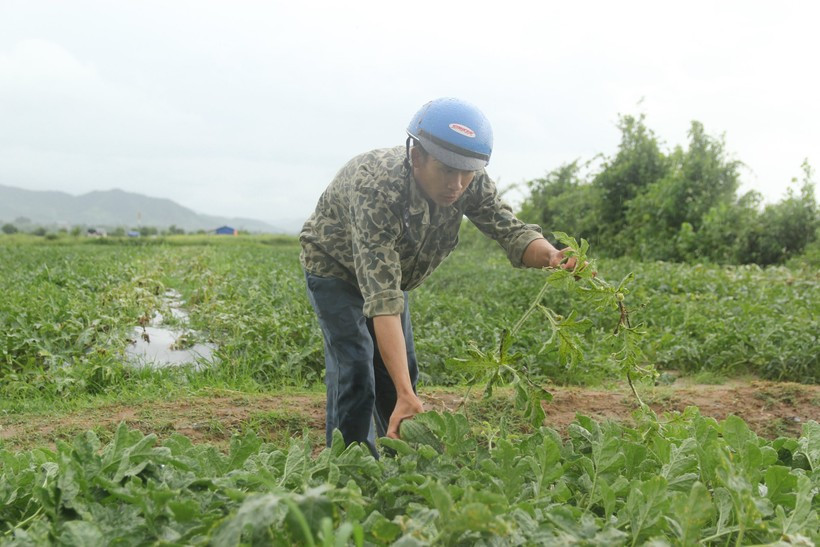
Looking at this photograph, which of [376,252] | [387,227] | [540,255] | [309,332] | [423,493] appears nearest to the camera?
[423,493]

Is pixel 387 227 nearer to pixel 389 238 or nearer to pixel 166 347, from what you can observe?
pixel 389 238

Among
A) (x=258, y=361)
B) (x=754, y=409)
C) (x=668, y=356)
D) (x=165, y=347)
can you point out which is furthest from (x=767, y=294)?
(x=165, y=347)

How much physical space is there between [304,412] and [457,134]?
251cm

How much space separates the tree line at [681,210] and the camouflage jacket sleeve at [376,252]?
12865 mm

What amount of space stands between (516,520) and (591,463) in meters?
0.49

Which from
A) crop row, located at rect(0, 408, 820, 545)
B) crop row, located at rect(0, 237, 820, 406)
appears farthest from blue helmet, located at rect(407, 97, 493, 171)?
crop row, located at rect(0, 237, 820, 406)

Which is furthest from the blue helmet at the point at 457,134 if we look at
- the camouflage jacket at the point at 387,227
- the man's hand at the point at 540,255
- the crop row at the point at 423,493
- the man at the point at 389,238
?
the crop row at the point at 423,493

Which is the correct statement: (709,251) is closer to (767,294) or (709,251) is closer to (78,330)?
(767,294)

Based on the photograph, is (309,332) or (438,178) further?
(309,332)

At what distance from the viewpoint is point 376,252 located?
2.58 m

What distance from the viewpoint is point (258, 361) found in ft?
18.0

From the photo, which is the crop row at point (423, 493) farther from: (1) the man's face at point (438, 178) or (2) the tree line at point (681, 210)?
(2) the tree line at point (681, 210)

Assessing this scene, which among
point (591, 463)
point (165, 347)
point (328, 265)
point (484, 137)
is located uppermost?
point (484, 137)

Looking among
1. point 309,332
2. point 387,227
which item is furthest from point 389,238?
point 309,332
